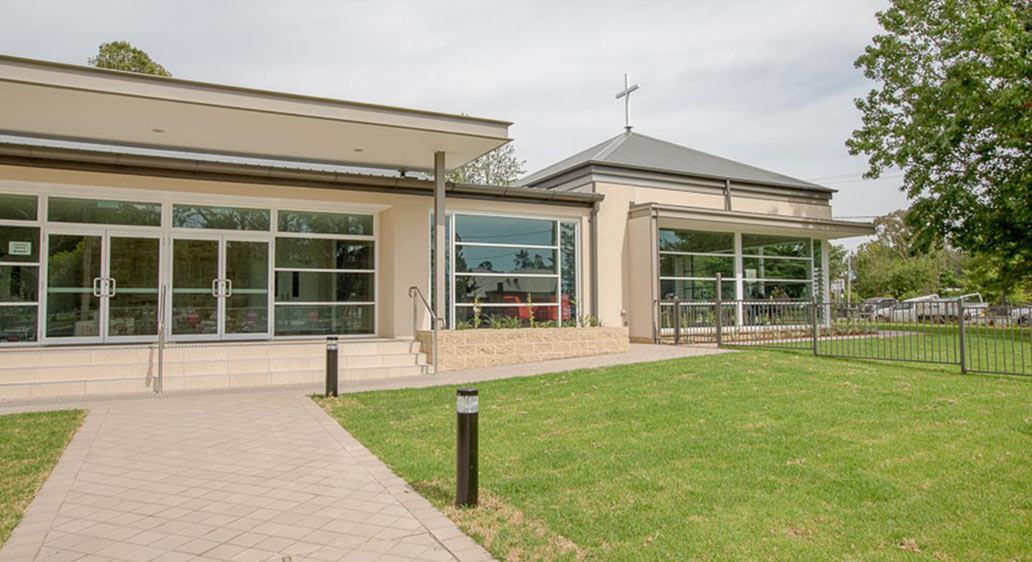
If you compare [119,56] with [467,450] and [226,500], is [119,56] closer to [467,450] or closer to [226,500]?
[226,500]

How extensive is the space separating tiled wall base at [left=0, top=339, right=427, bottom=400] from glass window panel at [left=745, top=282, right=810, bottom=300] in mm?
11774

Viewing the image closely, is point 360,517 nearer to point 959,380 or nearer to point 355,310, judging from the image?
point 959,380

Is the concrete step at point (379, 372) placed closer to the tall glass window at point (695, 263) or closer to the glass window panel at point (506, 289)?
the glass window panel at point (506, 289)

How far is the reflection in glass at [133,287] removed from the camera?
41.0 feet

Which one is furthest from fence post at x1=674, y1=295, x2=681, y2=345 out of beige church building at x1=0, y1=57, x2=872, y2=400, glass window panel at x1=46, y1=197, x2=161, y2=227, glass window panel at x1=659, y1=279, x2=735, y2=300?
glass window panel at x1=46, y1=197, x2=161, y2=227

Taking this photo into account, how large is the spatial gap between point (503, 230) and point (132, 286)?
8093mm

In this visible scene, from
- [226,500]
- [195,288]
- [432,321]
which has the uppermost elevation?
[195,288]

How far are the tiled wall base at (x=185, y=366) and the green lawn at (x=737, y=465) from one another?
266cm

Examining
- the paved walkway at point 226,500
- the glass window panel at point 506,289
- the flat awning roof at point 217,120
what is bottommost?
the paved walkway at point 226,500

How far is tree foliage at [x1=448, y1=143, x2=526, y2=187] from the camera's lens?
36.9 meters

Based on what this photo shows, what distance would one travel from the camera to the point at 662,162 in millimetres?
20078

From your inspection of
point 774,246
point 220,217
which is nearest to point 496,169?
point 774,246

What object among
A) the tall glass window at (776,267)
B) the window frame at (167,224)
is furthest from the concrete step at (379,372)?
the tall glass window at (776,267)

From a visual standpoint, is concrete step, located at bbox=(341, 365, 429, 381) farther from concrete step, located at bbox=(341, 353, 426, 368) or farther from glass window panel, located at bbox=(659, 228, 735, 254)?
glass window panel, located at bbox=(659, 228, 735, 254)
